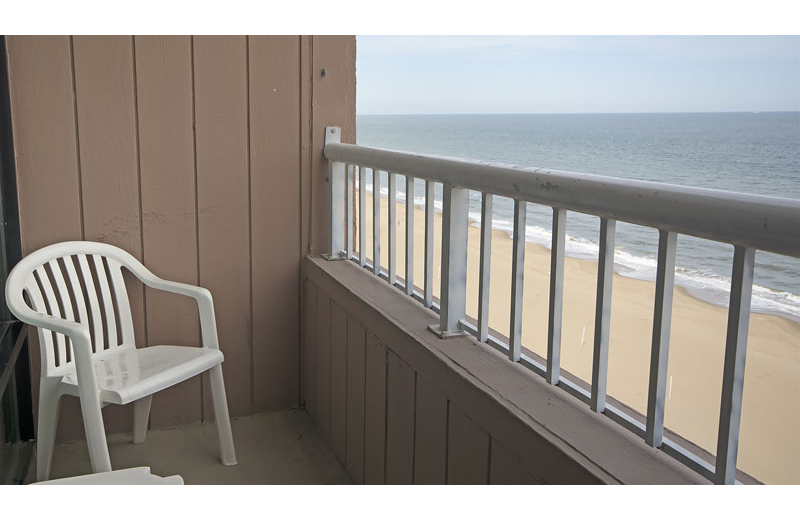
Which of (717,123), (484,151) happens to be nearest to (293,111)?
(484,151)

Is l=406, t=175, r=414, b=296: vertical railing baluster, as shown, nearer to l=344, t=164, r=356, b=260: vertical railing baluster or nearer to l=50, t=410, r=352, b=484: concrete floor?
l=344, t=164, r=356, b=260: vertical railing baluster

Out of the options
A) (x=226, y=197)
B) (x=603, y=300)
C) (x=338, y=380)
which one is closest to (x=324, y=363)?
(x=338, y=380)

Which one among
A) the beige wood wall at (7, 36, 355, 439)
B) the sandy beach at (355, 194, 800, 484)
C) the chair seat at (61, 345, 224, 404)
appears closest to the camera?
the chair seat at (61, 345, 224, 404)

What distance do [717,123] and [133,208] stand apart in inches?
1118

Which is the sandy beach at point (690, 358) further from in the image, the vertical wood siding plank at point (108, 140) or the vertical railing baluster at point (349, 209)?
the vertical wood siding plank at point (108, 140)

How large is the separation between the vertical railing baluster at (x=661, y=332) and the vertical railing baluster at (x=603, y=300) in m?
0.10

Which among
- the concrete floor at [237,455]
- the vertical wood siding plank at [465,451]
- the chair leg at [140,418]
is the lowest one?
the concrete floor at [237,455]

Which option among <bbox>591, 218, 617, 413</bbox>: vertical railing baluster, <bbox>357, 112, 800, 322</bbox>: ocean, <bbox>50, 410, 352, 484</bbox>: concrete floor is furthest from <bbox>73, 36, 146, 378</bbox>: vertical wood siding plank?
<bbox>357, 112, 800, 322</bbox>: ocean

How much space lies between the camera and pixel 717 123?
26.6 meters

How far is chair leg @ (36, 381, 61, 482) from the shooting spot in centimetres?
191

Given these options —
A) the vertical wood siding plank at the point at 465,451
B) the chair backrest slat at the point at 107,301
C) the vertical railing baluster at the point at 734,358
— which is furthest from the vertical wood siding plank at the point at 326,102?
the vertical railing baluster at the point at 734,358

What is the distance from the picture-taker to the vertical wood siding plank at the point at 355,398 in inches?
80.7

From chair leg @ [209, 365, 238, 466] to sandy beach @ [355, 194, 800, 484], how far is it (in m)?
0.87

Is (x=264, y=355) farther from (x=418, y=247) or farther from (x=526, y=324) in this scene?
(x=418, y=247)
